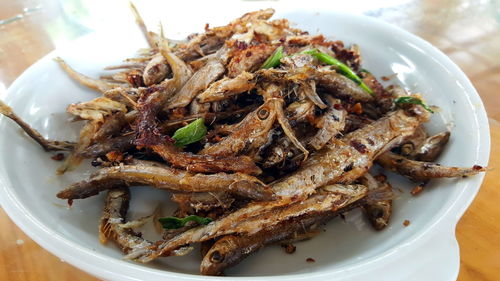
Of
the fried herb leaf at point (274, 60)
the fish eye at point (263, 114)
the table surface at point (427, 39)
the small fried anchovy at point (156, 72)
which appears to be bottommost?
the table surface at point (427, 39)

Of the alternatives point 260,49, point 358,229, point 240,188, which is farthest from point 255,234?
point 260,49

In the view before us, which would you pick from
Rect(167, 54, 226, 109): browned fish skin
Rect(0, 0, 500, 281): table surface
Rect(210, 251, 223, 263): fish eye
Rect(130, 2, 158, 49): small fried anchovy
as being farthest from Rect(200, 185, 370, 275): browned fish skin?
Rect(130, 2, 158, 49): small fried anchovy

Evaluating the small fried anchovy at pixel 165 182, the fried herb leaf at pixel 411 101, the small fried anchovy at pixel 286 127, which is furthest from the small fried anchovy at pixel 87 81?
the fried herb leaf at pixel 411 101

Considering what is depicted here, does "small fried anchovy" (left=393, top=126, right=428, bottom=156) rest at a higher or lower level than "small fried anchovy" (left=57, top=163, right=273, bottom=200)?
lower

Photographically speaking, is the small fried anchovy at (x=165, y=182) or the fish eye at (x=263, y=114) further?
the fish eye at (x=263, y=114)

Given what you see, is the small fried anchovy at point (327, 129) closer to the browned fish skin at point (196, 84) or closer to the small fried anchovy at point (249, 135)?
the small fried anchovy at point (249, 135)

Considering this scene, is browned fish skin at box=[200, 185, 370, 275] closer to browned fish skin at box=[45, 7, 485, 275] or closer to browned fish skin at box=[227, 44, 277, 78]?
browned fish skin at box=[45, 7, 485, 275]

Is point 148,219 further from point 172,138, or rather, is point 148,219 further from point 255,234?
point 255,234
